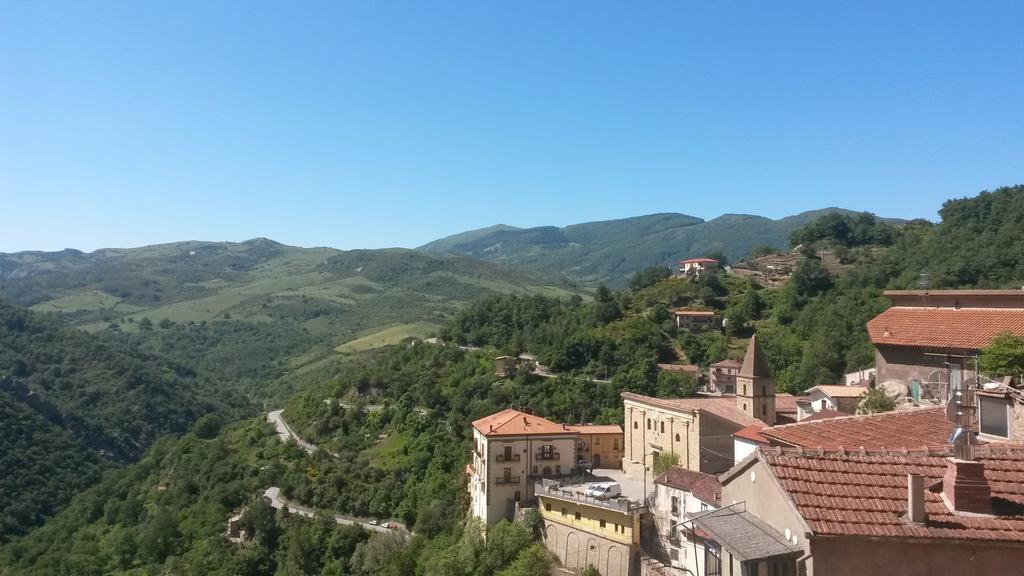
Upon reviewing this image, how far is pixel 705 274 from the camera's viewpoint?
289 feet

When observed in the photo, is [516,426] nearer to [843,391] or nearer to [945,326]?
[843,391]

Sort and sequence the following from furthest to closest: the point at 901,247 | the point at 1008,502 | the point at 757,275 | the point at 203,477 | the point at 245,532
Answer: the point at 757,275
the point at 901,247
the point at 203,477
the point at 245,532
the point at 1008,502

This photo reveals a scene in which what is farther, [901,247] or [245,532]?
[901,247]

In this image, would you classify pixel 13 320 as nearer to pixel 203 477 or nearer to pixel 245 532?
pixel 203 477

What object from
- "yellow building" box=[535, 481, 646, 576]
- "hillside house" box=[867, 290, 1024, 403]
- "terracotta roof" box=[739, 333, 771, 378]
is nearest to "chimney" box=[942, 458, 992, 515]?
"hillside house" box=[867, 290, 1024, 403]

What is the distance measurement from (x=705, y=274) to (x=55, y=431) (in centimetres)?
9142

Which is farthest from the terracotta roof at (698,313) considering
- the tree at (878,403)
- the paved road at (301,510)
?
the tree at (878,403)

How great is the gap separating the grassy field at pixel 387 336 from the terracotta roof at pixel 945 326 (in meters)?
107

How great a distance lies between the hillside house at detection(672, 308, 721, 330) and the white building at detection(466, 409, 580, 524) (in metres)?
40.0

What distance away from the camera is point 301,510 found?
185 ft

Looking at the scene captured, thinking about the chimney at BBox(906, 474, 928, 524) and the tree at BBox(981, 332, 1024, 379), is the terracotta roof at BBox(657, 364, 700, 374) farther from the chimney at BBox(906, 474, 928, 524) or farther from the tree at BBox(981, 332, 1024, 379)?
the chimney at BBox(906, 474, 928, 524)

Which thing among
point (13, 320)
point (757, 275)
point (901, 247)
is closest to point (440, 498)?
point (757, 275)

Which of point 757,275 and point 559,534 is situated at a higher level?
point 757,275

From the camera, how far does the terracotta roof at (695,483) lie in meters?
23.3
